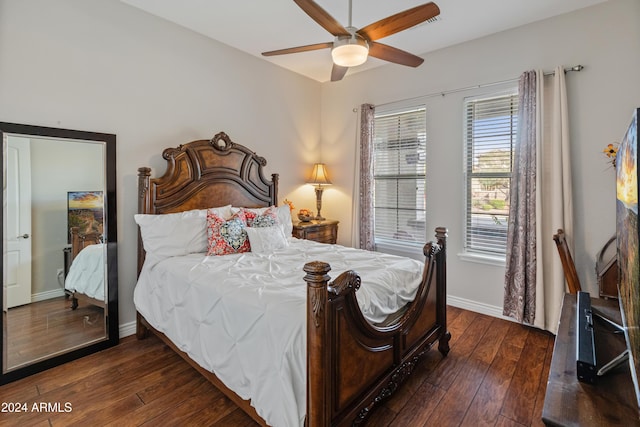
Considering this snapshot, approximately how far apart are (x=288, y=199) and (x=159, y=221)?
1.95 metres

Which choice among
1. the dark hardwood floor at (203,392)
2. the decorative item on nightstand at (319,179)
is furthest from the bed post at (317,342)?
the decorative item on nightstand at (319,179)

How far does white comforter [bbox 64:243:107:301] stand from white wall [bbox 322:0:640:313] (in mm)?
2972

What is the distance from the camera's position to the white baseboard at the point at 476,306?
10.6ft

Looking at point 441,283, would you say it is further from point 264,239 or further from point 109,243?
point 109,243

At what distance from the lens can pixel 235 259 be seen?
2.53 m

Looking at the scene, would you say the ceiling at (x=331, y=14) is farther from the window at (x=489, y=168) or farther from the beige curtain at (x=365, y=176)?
the beige curtain at (x=365, y=176)

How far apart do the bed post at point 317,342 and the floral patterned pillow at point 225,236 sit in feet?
5.23

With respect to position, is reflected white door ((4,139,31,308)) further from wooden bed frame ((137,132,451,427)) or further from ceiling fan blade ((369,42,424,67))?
ceiling fan blade ((369,42,424,67))

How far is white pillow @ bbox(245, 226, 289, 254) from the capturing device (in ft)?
9.29

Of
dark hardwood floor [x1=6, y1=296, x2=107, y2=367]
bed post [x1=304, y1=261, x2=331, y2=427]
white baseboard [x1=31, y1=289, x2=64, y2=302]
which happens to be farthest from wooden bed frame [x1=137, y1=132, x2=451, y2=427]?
white baseboard [x1=31, y1=289, x2=64, y2=302]

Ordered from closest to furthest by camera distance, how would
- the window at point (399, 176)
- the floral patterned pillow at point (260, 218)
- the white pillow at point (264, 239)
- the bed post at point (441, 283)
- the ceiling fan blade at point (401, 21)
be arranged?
the ceiling fan blade at point (401, 21) < the bed post at point (441, 283) < the white pillow at point (264, 239) < the floral patterned pillow at point (260, 218) < the window at point (399, 176)

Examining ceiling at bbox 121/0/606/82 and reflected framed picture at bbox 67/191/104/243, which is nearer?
reflected framed picture at bbox 67/191/104/243

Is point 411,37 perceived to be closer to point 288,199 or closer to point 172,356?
point 288,199

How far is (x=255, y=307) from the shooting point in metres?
→ 1.62
